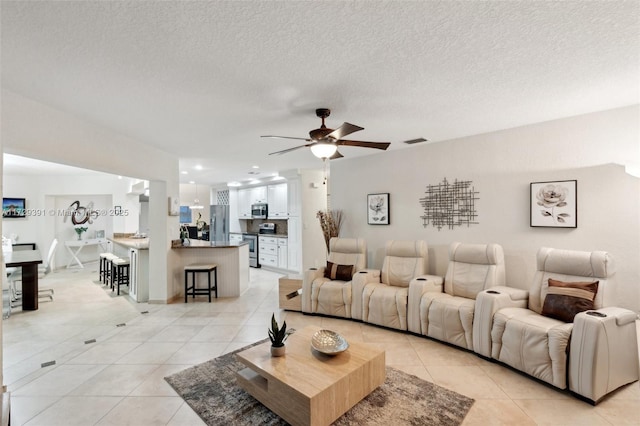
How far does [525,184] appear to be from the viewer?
3479 millimetres

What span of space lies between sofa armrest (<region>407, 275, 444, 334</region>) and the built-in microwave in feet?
16.3

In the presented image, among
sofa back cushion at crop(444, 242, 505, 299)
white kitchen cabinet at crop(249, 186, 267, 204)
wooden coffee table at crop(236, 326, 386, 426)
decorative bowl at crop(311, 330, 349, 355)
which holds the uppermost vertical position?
white kitchen cabinet at crop(249, 186, 267, 204)

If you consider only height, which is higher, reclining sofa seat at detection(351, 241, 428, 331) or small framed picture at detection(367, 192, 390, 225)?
small framed picture at detection(367, 192, 390, 225)

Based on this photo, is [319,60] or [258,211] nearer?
[319,60]

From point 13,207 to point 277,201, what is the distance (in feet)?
20.3

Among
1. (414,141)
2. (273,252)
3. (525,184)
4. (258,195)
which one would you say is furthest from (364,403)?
(258,195)

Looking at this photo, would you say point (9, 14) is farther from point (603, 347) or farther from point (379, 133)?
point (603, 347)

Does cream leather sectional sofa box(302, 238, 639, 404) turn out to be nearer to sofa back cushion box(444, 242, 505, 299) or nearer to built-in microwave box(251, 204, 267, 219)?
sofa back cushion box(444, 242, 505, 299)

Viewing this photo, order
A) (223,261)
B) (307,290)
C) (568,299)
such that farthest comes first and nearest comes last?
(223,261) → (307,290) → (568,299)

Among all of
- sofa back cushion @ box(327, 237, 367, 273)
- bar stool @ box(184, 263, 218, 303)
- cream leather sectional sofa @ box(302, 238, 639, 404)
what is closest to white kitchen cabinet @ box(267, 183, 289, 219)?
bar stool @ box(184, 263, 218, 303)

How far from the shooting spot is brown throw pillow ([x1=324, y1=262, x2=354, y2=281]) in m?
4.33

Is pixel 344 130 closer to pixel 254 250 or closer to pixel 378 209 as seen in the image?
pixel 378 209

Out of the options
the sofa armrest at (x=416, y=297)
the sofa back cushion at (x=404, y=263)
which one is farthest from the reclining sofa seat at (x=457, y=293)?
the sofa back cushion at (x=404, y=263)

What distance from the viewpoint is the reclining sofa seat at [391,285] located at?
3650 mm
